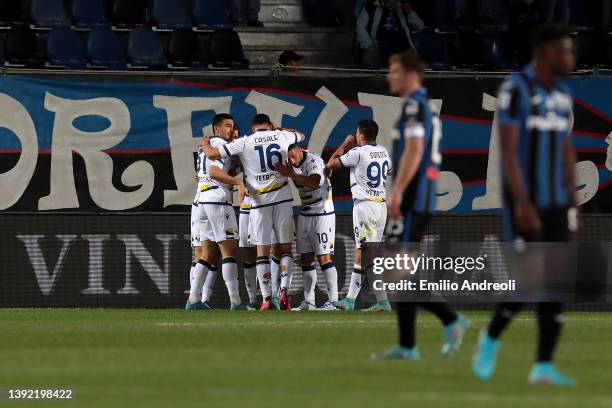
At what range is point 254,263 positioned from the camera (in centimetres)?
1869

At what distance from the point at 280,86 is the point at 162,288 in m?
3.06

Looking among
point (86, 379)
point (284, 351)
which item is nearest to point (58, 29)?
point (284, 351)

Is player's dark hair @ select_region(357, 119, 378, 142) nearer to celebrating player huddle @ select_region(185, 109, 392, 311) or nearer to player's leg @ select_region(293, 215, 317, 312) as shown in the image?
celebrating player huddle @ select_region(185, 109, 392, 311)

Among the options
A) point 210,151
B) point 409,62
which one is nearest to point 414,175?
point 409,62

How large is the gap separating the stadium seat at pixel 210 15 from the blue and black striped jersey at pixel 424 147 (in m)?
12.7

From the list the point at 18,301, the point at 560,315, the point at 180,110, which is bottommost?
the point at 18,301

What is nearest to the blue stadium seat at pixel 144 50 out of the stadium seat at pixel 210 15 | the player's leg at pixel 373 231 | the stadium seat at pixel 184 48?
the stadium seat at pixel 184 48

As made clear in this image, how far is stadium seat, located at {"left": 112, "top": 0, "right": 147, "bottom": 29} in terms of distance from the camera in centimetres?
2273

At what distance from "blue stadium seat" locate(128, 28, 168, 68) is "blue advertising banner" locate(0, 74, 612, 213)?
2.86m

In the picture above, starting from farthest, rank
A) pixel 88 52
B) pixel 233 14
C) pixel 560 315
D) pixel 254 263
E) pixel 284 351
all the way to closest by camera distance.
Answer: pixel 233 14, pixel 88 52, pixel 254 263, pixel 284 351, pixel 560 315

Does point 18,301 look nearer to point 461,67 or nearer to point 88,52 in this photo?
point 88,52

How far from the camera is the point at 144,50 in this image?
864 inches

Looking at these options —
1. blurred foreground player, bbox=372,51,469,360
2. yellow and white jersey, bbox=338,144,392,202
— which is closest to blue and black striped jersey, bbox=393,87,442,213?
blurred foreground player, bbox=372,51,469,360

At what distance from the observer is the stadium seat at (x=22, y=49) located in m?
21.3
